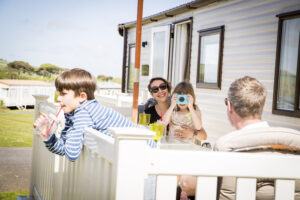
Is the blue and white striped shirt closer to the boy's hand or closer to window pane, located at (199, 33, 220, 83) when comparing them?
the boy's hand

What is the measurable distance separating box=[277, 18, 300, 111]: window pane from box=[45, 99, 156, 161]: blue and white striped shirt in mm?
3430

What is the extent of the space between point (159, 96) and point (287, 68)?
2143mm

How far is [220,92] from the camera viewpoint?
21.4ft

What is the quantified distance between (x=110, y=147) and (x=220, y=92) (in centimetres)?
533

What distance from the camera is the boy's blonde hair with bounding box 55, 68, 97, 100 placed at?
2166 millimetres

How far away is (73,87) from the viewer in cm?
219

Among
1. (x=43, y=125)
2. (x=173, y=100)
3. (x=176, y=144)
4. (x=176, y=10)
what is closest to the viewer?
(x=43, y=125)

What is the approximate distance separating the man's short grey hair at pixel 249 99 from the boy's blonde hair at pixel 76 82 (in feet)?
3.21

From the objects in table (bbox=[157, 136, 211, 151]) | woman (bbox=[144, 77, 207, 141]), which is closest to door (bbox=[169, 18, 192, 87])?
woman (bbox=[144, 77, 207, 141])

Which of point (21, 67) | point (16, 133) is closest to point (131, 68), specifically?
point (16, 133)

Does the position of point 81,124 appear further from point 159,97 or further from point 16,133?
point 16,133

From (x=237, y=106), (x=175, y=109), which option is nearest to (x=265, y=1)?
(x=175, y=109)

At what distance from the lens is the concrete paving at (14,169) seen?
177 inches

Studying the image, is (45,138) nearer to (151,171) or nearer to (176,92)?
(151,171)
